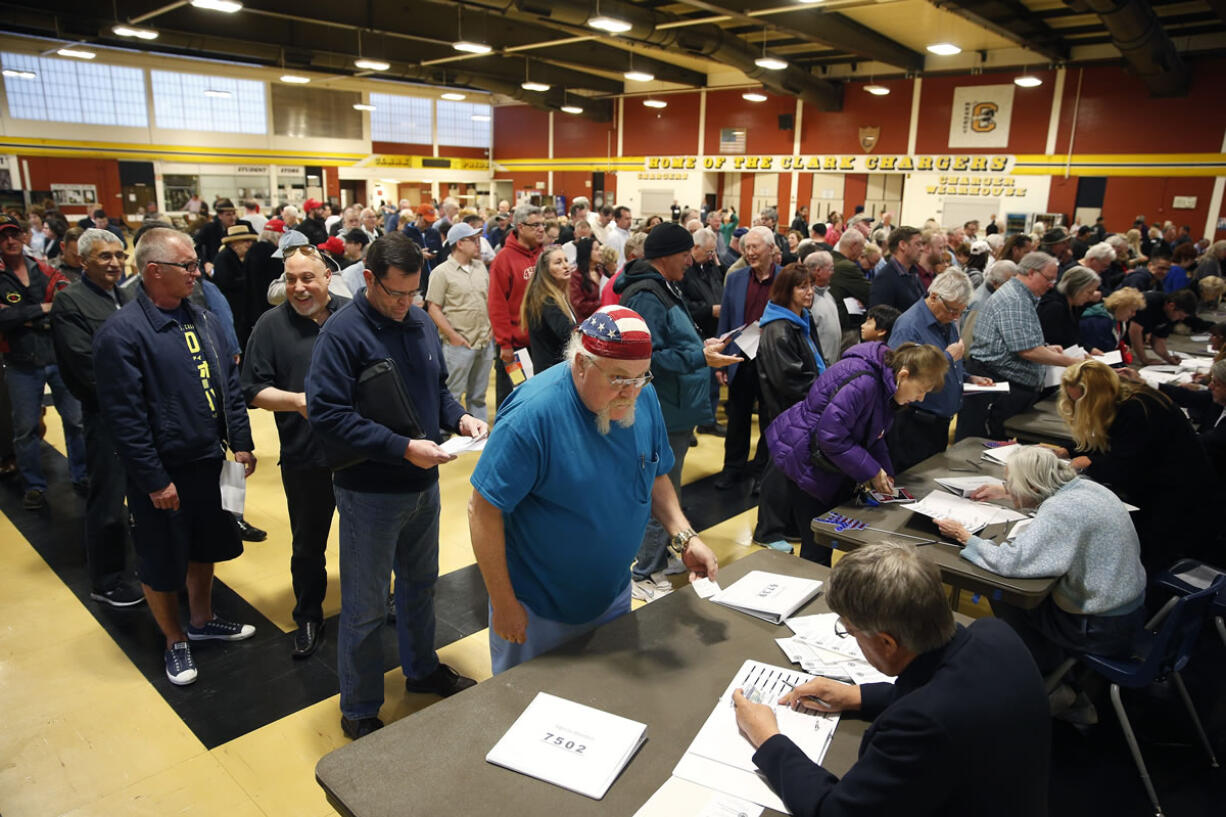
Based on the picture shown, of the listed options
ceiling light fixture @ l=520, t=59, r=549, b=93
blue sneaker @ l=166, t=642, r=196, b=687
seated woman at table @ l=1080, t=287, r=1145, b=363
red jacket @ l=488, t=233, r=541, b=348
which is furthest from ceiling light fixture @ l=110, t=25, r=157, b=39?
seated woman at table @ l=1080, t=287, r=1145, b=363

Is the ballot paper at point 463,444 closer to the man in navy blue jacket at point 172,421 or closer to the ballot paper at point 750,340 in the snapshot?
the man in navy blue jacket at point 172,421

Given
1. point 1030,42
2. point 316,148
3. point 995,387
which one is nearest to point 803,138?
point 1030,42

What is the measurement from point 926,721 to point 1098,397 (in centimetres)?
265

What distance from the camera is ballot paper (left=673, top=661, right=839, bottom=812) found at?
1524 mm

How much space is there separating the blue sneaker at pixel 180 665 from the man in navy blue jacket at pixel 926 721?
2.61 metres

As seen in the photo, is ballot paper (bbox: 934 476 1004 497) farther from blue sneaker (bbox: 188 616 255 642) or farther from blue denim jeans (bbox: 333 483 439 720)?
blue sneaker (bbox: 188 616 255 642)

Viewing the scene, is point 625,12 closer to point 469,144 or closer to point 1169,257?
point 1169,257

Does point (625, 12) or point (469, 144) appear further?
point (469, 144)

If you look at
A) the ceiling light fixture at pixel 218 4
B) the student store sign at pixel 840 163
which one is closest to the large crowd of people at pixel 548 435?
the ceiling light fixture at pixel 218 4

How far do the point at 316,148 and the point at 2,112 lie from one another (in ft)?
25.1

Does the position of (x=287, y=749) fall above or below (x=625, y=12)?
below

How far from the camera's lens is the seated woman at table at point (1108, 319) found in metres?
5.95

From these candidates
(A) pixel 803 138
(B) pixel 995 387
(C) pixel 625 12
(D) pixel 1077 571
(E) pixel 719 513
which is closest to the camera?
(D) pixel 1077 571

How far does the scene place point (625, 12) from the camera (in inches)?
504
